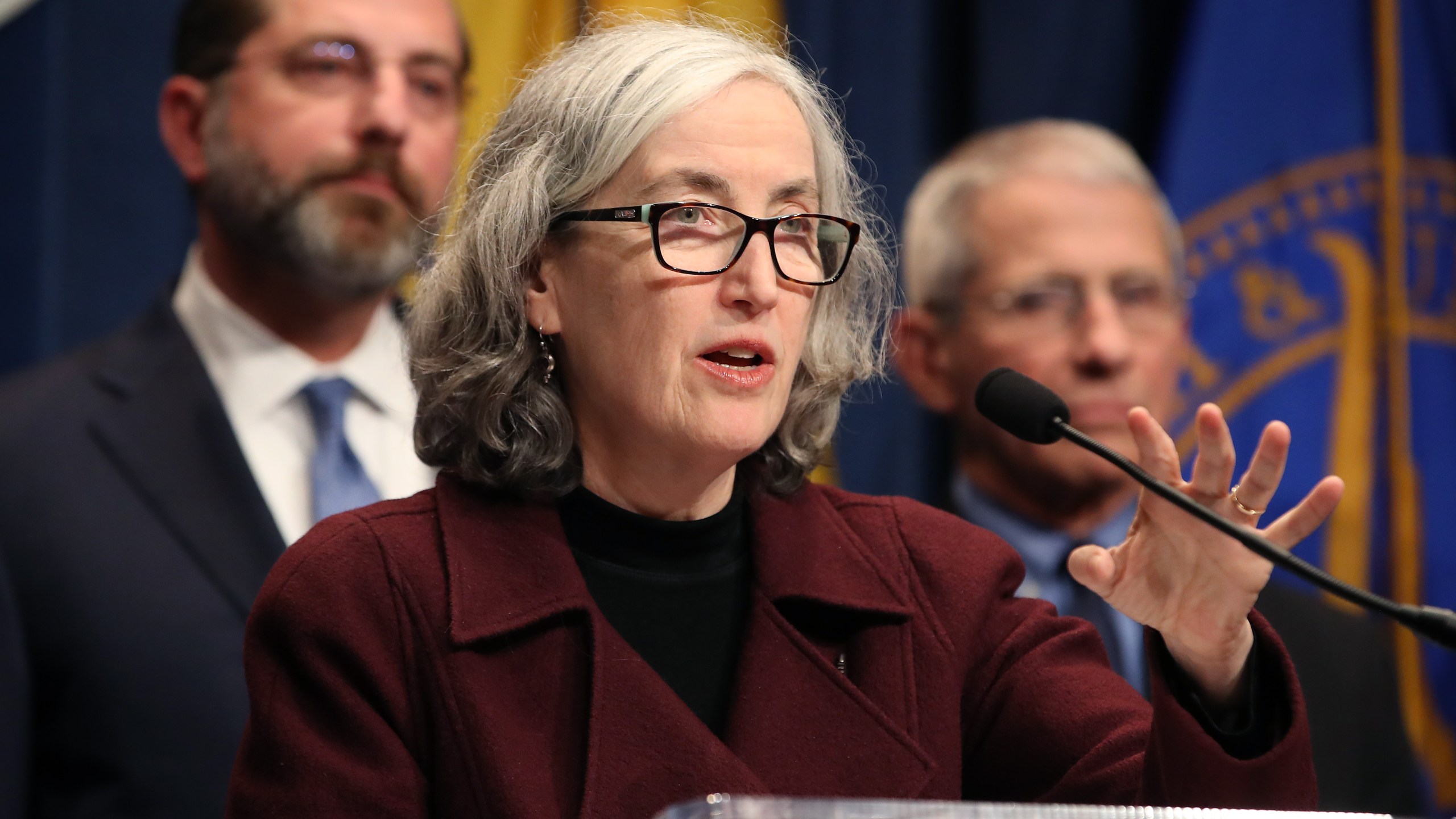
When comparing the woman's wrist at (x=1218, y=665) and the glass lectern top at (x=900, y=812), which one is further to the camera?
the woman's wrist at (x=1218, y=665)

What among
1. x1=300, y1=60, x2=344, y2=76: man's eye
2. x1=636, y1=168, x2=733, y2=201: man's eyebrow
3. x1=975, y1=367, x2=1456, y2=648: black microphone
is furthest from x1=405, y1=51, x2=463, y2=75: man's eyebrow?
x1=975, y1=367, x2=1456, y2=648: black microphone

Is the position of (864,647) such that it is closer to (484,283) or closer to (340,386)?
(484,283)

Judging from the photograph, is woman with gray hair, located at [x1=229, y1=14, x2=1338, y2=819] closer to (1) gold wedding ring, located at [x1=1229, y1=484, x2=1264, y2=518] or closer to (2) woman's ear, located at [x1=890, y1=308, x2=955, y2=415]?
(1) gold wedding ring, located at [x1=1229, y1=484, x2=1264, y2=518]

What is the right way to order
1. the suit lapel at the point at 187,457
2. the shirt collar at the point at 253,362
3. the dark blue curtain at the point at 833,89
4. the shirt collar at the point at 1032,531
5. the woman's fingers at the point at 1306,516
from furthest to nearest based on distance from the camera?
the dark blue curtain at the point at 833,89 → the shirt collar at the point at 1032,531 → the shirt collar at the point at 253,362 → the suit lapel at the point at 187,457 → the woman's fingers at the point at 1306,516

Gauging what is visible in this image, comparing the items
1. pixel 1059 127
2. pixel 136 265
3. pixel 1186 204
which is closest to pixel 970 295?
pixel 1059 127

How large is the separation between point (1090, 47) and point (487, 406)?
7.67 feet

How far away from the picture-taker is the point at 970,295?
2947mm

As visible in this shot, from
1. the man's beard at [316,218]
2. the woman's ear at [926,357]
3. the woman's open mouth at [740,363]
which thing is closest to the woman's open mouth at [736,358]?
the woman's open mouth at [740,363]

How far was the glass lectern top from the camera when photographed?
1.05 m

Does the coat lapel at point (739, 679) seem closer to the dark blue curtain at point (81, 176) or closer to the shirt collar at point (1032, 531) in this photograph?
the shirt collar at point (1032, 531)

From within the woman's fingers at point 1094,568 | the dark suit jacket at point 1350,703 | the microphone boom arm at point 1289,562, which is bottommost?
the dark suit jacket at point 1350,703

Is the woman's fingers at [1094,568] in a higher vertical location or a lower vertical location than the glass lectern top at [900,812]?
higher

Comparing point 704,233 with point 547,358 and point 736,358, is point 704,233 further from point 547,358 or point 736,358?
point 547,358

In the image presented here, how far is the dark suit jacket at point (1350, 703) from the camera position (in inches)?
104
